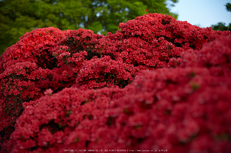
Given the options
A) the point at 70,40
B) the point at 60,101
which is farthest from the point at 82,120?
the point at 70,40

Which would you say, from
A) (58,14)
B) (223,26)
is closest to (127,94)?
(223,26)

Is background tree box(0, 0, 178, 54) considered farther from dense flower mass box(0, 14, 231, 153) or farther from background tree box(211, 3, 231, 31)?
dense flower mass box(0, 14, 231, 153)

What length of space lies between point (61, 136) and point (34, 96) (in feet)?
10.3

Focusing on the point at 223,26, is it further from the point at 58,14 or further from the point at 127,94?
the point at 58,14

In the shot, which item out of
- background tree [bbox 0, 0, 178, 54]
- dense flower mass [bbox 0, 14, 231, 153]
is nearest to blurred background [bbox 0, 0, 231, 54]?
background tree [bbox 0, 0, 178, 54]

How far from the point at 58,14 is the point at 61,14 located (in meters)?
0.29

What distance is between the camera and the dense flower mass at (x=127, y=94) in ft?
5.28

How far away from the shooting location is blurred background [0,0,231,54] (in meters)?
13.3

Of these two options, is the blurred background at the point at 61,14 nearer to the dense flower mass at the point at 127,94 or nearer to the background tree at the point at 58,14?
the background tree at the point at 58,14

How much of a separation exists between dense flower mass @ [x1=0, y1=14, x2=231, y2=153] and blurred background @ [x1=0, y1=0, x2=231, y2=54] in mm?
8849

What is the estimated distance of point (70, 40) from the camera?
562 centimetres

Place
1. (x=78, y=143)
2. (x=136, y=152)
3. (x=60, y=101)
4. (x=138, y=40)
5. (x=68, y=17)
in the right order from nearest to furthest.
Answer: (x=136, y=152) < (x=78, y=143) < (x=60, y=101) < (x=138, y=40) < (x=68, y=17)

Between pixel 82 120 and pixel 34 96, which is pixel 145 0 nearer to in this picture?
pixel 34 96

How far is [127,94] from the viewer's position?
2.78 m
